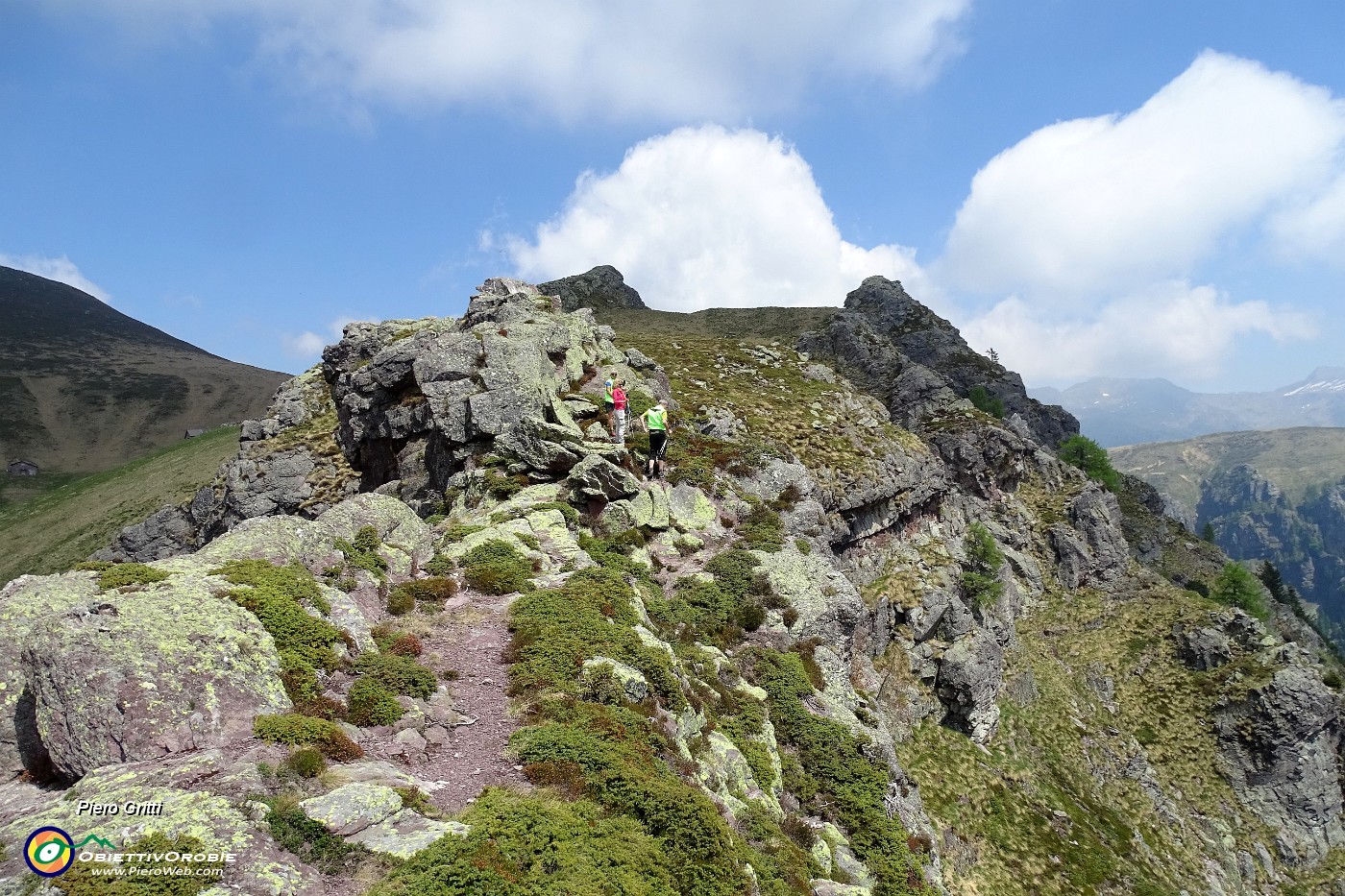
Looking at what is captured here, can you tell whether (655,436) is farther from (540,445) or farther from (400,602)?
(400,602)

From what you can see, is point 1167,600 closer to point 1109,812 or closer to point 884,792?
point 1109,812

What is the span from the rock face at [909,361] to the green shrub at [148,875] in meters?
89.3

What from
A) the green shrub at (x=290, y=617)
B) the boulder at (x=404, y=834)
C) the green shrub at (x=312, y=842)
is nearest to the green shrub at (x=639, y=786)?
the boulder at (x=404, y=834)

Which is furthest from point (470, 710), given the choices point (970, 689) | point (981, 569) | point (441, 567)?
point (981, 569)

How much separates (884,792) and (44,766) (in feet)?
71.6

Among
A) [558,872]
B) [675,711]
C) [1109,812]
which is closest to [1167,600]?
[1109,812]

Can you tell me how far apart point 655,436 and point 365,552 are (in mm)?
16425

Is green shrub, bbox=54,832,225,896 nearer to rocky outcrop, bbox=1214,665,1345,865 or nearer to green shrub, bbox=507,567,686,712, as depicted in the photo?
green shrub, bbox=507,567,686,712

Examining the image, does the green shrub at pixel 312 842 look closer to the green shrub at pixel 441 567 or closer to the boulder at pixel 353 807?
the boulder at pixel 353 807

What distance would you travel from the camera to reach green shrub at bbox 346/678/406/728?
547 inches

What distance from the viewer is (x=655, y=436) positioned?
3362 cm

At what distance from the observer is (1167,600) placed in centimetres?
6316

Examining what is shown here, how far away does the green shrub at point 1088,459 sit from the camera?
108500 millimetres

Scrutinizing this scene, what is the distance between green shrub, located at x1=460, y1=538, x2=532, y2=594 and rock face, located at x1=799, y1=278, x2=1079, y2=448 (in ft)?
250
